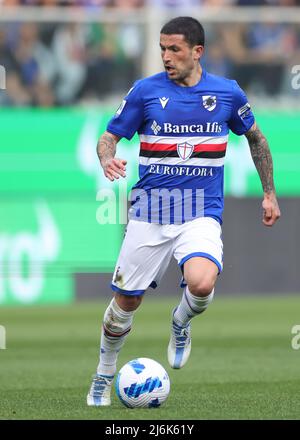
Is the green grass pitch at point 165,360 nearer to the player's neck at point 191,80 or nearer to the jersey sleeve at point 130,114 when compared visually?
the jersey sleeve at point 130,114

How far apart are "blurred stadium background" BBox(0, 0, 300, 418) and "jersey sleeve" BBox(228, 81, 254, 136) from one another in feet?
26.0

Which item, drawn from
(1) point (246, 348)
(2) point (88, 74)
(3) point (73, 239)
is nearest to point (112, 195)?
(3) point (73, 239)

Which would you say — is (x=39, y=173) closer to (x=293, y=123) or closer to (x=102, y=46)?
(x=102, y=46)

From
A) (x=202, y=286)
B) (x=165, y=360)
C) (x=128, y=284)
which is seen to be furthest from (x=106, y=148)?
(x=165, y=360)

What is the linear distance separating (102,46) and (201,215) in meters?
10.3

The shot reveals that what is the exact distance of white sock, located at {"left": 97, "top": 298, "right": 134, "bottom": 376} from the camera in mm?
8484

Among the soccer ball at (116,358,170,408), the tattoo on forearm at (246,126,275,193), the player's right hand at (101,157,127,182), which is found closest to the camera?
the player's right hand at (101,157,127,182)

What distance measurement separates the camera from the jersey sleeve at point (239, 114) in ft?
29.1

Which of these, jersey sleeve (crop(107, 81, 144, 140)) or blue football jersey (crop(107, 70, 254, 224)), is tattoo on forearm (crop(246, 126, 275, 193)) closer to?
blue football jersey (crop(107, 70, 254, 224))

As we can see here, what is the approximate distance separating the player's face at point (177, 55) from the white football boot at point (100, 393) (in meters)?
2.22

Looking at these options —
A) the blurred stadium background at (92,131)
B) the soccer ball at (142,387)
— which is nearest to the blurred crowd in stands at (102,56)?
the blurred stadium background at (92,131)

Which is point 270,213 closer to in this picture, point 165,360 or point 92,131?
point 165,360

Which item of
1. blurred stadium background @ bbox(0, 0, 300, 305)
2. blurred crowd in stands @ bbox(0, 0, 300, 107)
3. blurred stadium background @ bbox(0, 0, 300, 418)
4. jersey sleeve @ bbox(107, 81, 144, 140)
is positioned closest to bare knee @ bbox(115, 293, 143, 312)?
jersey sleeve @ bbox(107, 81, 144, 140)

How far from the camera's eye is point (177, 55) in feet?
28.0
